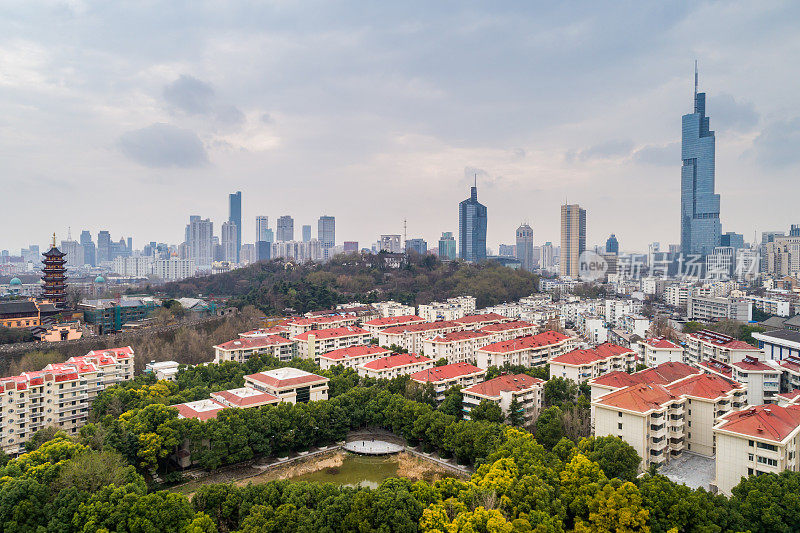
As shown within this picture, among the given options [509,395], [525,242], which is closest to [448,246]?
[525,242]

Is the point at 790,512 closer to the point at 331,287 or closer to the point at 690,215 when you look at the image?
the point at 331,287

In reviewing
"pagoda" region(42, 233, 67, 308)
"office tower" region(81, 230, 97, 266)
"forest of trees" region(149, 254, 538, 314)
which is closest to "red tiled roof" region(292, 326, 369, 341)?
"forest of trees" region(149, 254, 538, 314)

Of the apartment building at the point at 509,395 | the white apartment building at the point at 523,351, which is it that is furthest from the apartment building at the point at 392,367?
the apartment building at the point at 509,395

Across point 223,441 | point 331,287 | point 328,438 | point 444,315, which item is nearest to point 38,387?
point 223,441

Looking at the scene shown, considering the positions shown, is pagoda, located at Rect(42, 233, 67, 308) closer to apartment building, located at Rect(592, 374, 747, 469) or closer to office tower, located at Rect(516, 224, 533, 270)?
Result: apartment building, located at Rect(592, 374, 747, 469)

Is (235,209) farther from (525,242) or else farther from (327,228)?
(525,242)

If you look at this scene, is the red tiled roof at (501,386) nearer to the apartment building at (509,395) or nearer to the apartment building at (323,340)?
the apartment building at (509,395)
